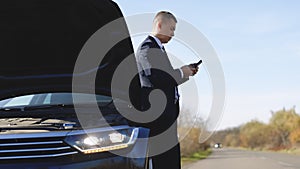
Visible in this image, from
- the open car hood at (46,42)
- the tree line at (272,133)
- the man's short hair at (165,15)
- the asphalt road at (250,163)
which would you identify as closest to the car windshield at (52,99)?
the open car hood at (46,42)

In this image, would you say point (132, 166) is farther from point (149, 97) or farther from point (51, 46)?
point (51, 46)

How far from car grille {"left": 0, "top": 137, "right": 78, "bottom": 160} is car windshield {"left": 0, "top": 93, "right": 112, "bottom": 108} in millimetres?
969

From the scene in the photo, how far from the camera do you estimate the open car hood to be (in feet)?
16.1

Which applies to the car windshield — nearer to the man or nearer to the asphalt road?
the man

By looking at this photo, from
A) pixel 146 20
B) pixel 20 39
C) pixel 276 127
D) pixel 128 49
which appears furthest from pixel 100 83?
pixel 276 127

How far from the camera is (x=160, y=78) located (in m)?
4.70

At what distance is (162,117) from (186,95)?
0.59m

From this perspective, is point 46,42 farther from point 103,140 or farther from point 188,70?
point 103,140

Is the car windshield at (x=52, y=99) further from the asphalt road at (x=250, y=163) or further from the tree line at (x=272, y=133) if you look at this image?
the tree line at (x=272, y=133)

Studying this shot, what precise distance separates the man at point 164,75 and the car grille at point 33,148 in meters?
1.25

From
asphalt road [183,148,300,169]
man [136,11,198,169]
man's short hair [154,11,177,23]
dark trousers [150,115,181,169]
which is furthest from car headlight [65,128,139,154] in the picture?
asphalt road [183,148,300,169]

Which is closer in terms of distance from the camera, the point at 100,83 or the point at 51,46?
the point at 100,83

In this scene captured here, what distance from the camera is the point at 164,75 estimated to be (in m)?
4.71

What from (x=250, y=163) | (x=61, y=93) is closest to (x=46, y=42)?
(x=61, y=93)
